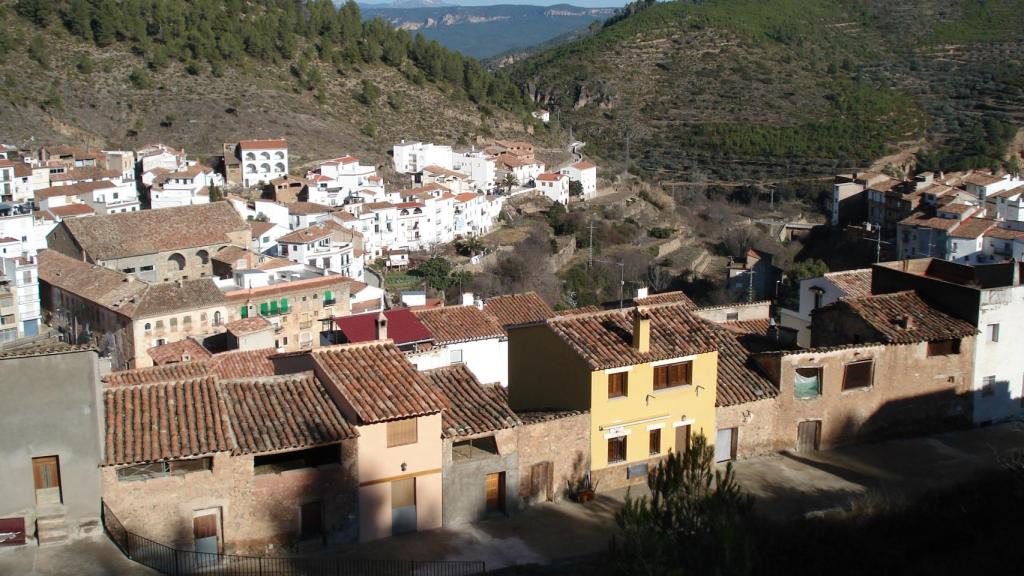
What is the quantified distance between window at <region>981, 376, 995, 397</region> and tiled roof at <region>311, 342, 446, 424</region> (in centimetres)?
845

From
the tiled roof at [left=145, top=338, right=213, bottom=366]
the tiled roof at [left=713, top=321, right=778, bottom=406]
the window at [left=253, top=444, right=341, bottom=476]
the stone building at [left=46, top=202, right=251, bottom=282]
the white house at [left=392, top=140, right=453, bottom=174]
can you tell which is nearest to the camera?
the window at [left=253, top=444, right=341, bottom=476]

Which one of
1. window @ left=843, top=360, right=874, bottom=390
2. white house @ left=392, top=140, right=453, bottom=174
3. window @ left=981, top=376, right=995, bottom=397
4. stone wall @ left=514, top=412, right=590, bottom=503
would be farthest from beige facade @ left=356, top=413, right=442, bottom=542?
white house @ left=392, top=140, right=453, bottom=174

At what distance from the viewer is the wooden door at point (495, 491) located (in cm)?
1277

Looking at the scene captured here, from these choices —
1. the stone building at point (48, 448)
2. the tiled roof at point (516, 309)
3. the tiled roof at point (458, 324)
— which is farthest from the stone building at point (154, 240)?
the stone building at point (48, 448)

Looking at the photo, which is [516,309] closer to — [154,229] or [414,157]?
[154,229]

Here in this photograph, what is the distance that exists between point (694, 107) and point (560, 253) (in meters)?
36.3

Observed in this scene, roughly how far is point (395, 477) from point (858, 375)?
6.91 meters

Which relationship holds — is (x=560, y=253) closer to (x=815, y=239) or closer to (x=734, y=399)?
(x=815, y=239)

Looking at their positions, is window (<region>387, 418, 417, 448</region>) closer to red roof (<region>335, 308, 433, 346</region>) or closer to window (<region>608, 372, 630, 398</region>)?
window (<region>608, 372, 630, 398</region>)

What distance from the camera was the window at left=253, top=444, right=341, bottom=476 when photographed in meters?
11.9

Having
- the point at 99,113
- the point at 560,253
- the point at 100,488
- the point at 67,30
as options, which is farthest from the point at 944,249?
the point at 67,30

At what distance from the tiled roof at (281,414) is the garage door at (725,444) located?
5.19 meters

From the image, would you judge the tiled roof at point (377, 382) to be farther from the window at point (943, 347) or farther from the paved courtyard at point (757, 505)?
the window at point (943, 347)

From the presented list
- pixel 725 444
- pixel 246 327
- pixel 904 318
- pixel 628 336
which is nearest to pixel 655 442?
pixel 725 444
